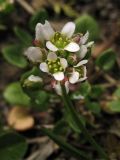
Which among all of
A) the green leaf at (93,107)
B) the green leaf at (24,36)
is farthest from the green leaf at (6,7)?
the green leaf at (93,107)

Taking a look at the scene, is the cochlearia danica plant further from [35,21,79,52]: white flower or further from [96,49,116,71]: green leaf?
[96,49,116,71]: green leaf

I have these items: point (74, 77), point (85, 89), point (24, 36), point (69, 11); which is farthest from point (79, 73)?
point (69, 11)

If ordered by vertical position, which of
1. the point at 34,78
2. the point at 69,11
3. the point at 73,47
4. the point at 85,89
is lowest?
the point at 85,89

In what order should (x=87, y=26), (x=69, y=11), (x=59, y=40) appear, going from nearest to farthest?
(x=59, y=40) < (x=87, y=26) < (x=69, y=11)

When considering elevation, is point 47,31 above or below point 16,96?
above

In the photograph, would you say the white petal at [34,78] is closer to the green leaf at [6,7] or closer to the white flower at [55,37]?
the white flower at [55,37]

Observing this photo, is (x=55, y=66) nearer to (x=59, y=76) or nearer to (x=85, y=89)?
(x=59, y=76)

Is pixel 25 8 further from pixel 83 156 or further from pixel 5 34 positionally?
pixel 83 156

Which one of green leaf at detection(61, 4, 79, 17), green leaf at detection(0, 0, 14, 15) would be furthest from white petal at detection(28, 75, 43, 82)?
green leaf at detection(61, 4, 79, 17)
